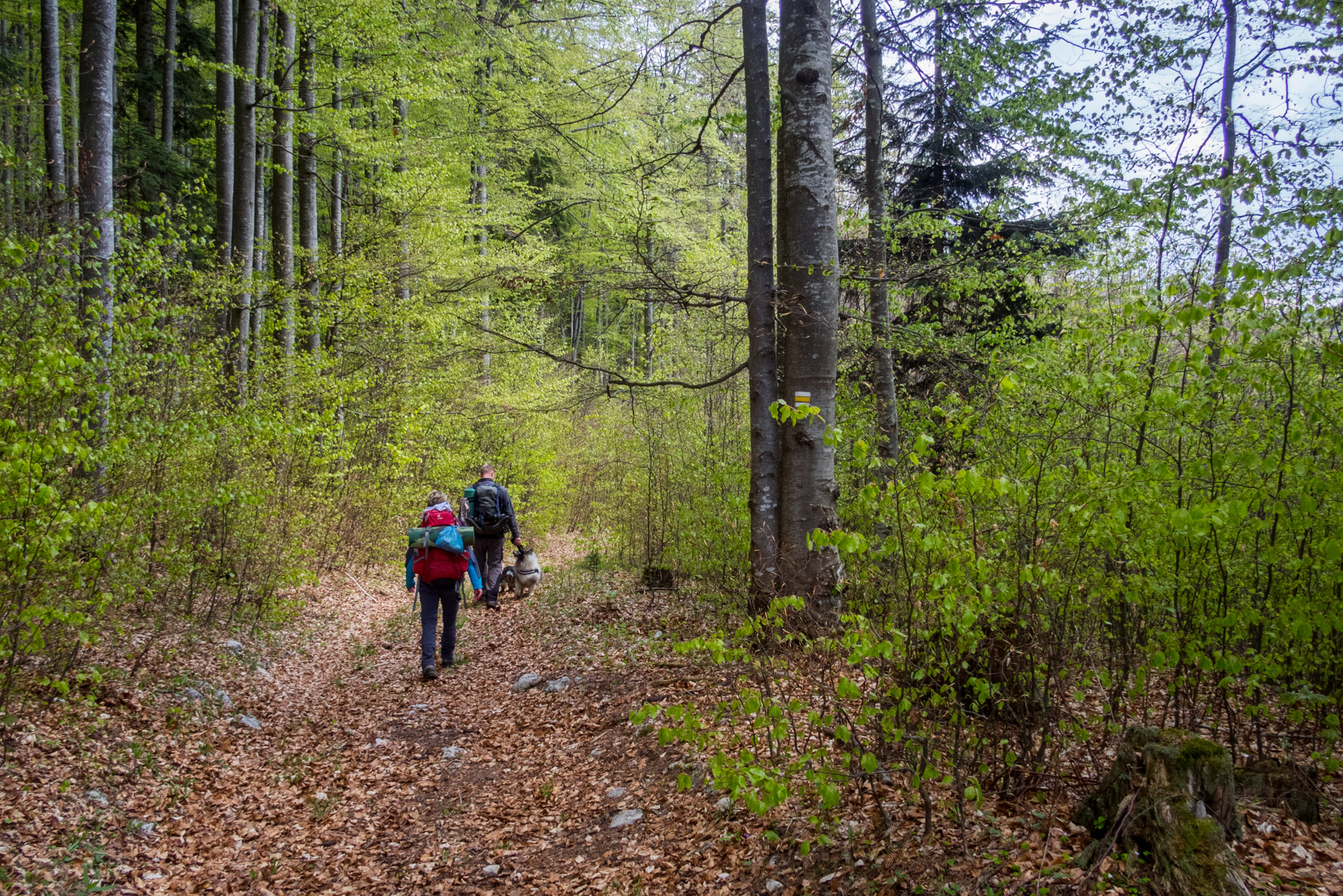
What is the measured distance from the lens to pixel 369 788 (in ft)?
17.5

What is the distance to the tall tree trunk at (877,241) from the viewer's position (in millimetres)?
7902

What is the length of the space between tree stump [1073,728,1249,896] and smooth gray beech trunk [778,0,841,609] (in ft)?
9.58

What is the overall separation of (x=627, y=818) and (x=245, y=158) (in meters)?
11.1

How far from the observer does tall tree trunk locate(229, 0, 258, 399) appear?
33.8ft

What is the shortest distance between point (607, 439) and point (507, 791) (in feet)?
30.1

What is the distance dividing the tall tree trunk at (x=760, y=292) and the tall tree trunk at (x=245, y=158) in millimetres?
7647

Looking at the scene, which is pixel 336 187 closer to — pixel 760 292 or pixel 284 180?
pixel 284 180

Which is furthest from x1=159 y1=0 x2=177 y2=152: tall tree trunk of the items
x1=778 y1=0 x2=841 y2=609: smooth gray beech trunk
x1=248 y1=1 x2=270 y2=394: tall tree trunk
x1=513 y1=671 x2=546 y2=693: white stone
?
x1=778 y1=0 x2=841 y2=609: smooth gray beech trunk

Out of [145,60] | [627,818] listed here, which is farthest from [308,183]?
[627,818]

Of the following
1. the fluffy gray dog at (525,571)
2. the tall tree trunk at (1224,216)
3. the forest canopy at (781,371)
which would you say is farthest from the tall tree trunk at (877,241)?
the fluffy gray dog at (525,571)

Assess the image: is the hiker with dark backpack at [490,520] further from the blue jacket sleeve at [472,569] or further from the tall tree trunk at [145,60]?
the tall tree trunk at [145,60]

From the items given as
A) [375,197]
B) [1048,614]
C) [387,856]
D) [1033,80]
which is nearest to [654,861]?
[387,856]

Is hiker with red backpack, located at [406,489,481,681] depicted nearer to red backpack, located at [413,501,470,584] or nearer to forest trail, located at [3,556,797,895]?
red backpack, located at [413,501,470,584]

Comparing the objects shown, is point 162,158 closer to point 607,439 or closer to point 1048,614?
point 607,439
